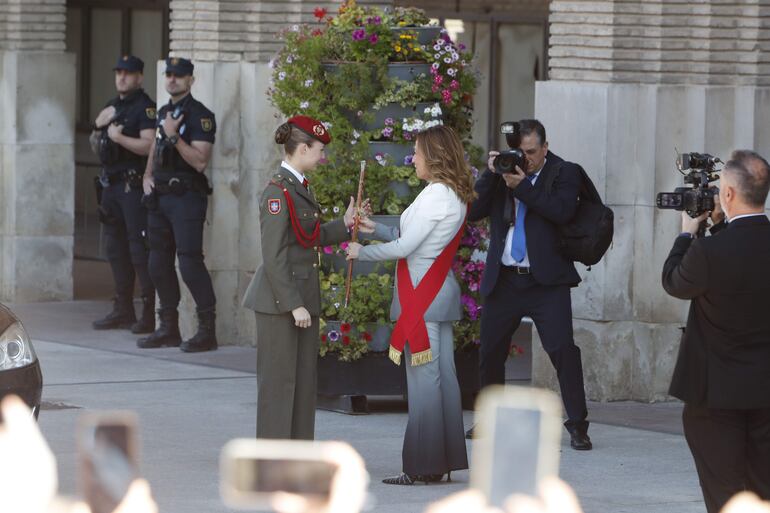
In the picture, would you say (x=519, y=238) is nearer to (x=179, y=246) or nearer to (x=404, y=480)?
(x=404, y=480)

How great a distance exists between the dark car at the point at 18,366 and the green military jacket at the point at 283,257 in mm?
1018

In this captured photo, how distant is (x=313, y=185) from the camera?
32.8 feet

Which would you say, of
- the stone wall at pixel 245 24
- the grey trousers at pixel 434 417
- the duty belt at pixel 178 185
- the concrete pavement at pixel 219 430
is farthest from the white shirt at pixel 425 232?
the stone wall at pixel 245 24

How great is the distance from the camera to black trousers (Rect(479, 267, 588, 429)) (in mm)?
9211

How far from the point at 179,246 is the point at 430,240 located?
15.3 ft

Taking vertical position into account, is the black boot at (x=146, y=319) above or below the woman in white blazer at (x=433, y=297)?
below

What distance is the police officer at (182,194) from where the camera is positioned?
1246cm

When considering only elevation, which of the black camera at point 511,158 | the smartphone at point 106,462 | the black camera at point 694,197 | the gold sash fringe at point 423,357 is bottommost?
the gold sash fringe at point 423,357

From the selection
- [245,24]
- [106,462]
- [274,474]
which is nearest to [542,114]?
[245,24]

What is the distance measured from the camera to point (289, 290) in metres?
7.83

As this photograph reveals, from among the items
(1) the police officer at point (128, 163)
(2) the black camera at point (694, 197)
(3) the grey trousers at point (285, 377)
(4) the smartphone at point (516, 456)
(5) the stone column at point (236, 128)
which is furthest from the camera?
(1) the police officer at point (128, 163)

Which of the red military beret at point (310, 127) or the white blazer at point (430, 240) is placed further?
the white blazer at point (430, 240)

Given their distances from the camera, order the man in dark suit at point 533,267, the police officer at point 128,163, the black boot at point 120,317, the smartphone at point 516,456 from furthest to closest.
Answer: the black boot at point 120,317
the police officer at point 128,163
the man in dark suit at point 533,267
the smartphone at point 516,456

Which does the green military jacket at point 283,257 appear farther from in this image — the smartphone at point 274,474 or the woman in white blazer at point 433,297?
the smartphone at point 274,474
